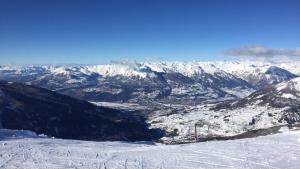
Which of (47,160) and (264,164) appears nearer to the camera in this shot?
(47,160)

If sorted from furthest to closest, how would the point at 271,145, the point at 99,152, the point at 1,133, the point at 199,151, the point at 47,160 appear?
the point at 1,133 < the point at 271,145 < the point at 199,151 < the point at 99,152 < the point at 47,160

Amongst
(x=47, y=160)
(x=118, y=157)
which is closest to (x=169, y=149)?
(x=118, y=157)

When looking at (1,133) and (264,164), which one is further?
(1,133)

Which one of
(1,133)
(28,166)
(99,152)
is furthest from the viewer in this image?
(1,133)

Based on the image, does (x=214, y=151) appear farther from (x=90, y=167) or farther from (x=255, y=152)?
(x=90, y=167)

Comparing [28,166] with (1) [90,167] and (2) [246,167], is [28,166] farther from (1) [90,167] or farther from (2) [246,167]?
(2) [246,167]

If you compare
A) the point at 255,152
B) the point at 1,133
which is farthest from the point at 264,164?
the point at 1,133
